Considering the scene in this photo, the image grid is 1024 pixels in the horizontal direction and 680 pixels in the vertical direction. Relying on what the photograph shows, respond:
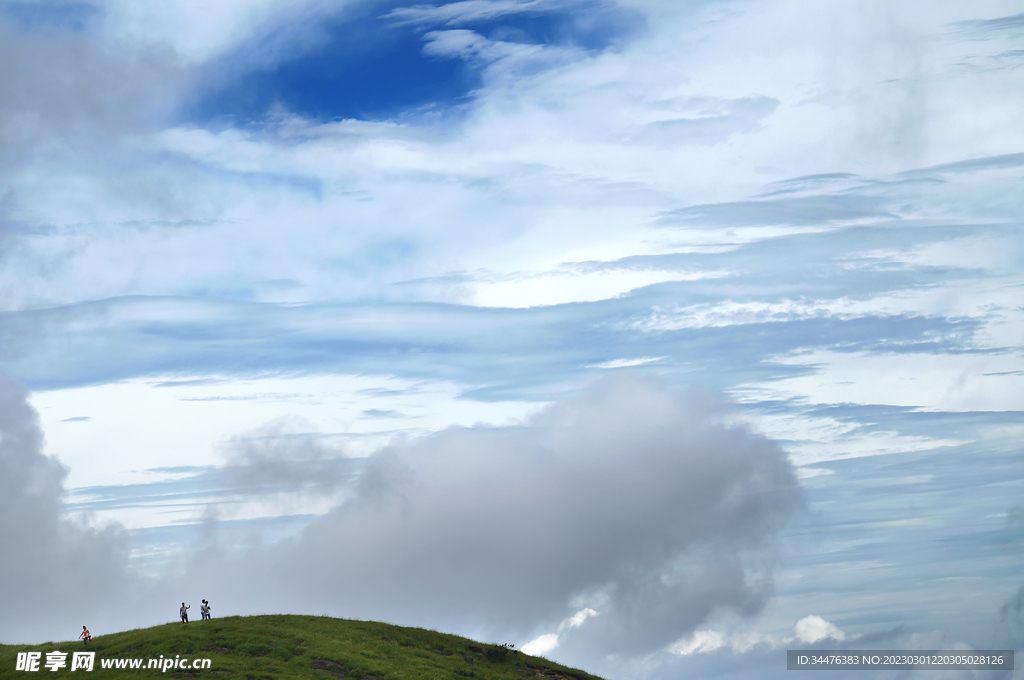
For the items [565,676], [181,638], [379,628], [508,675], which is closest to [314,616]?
[379,628]

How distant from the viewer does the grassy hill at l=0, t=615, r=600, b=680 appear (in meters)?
60.2

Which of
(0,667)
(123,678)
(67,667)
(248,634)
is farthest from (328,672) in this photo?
(0,667)

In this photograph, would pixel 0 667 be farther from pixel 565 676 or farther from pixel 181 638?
pixel 565 676

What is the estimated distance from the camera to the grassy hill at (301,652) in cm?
6022

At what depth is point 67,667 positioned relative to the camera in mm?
60281

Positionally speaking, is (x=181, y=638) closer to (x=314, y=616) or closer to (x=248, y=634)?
(x=248, y=634)

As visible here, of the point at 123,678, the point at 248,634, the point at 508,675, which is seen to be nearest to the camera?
the point at 123,678

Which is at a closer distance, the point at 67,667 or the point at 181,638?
the point at 67,667

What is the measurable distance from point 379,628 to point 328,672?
15.1 metres

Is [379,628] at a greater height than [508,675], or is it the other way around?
[379,628]

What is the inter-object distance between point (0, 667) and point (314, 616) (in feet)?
83.3

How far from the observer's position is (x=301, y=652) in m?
65.1

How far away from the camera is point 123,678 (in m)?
56.8

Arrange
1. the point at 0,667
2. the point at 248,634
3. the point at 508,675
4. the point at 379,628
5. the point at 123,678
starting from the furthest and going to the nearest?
the point at 379,628 → the point at 508,675 → the point at 248,634 → the point at 0,667 → the point at 123,678
